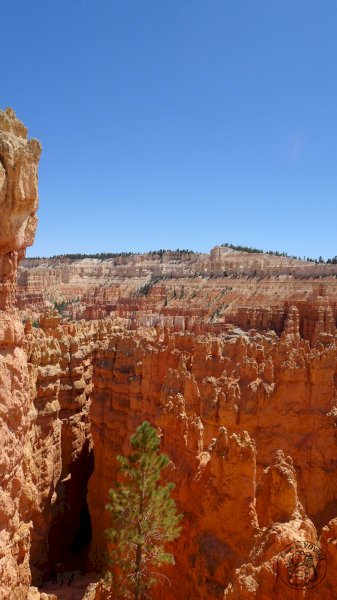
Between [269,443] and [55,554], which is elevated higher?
[269,443]

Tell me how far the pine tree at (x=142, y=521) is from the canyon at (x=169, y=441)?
0.59 meters

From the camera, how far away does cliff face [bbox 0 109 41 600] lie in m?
6.17

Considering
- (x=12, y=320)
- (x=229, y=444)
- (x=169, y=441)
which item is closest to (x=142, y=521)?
(x=229, y=444)

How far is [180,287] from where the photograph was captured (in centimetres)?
8388

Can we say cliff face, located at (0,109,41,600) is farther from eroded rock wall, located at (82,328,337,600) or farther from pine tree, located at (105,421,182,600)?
eroded rock wall, located at (82,328,337,600)

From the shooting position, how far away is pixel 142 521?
857cm

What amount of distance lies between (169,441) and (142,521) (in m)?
2.29

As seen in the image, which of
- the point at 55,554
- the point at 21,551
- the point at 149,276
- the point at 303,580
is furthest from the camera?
the point at 149,276

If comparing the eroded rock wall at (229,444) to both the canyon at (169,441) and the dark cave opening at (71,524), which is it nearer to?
the canyon at (169,441)

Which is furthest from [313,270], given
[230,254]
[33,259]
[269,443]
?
[33,259]

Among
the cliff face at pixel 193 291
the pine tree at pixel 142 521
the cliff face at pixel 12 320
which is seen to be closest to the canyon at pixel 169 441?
the cliff face at pixel 12 320

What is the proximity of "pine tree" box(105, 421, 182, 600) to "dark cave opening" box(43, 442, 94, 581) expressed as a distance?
8236 mm

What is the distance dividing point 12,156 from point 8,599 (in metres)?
5.70

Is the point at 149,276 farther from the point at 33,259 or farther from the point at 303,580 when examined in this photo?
the point at 303,580
